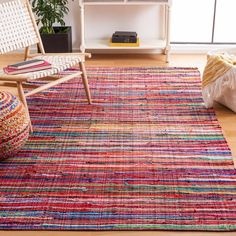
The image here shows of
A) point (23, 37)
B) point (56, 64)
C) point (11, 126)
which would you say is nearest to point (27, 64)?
point (56, 64)

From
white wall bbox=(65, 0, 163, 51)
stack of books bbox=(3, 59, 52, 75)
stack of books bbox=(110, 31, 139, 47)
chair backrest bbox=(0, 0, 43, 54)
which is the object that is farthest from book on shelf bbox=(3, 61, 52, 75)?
white wall bbox=(65, 0, 163, 51)

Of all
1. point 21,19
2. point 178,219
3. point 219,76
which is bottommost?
point 178,219

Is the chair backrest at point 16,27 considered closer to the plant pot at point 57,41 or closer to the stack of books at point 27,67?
the stack of books at point 27,67

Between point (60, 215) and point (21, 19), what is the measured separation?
1682mm

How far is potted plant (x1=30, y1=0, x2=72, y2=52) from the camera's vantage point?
13.7ft

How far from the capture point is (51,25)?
14.1ft

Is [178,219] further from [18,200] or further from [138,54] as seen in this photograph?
[138,54]

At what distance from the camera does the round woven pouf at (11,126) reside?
2.54 meters

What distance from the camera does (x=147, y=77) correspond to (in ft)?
12.9

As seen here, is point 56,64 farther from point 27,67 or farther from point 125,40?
point 125,40

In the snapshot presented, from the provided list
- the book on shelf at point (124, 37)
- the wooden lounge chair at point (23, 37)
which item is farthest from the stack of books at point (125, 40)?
the wooden lounge chair at point (23, 37)

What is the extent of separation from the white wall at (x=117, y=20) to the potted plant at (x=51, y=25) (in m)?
0.20

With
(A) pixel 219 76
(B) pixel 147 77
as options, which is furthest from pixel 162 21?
(A) pixel 219 76

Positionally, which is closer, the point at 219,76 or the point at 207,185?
the point at 207,185
